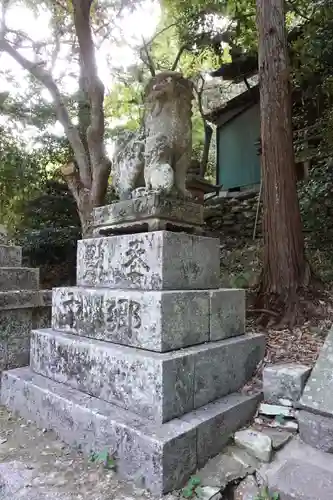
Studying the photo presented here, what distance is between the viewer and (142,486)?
6.19 ft

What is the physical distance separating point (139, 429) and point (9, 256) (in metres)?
2.63

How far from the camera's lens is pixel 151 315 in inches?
88.5

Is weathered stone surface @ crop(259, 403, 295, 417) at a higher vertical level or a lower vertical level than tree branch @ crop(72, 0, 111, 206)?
lower

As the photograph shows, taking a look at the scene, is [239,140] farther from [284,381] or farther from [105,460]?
[105,460]

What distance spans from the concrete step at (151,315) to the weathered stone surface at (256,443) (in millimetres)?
640

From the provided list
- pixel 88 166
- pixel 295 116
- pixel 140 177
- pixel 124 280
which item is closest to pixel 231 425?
pixel 124 280

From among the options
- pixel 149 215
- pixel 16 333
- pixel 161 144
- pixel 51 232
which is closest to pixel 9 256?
pixel 16 333

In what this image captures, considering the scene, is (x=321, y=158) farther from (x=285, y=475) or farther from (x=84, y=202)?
(x=285, y=475)

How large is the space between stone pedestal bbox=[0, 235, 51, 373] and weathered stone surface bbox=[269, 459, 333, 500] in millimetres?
2533

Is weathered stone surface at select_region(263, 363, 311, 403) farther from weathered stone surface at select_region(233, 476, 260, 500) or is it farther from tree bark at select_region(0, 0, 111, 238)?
tree bark at select_region(0, 0, 111, 238)

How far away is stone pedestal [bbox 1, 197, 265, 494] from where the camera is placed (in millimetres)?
2020

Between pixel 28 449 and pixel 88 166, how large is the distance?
556cm

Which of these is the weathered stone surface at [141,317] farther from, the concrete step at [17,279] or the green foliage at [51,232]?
the green foliage at [51,232]

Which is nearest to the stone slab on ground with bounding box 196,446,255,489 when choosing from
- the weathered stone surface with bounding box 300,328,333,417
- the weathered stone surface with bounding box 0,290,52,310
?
the weathered stone surface with bounding box 300,328,333,417
